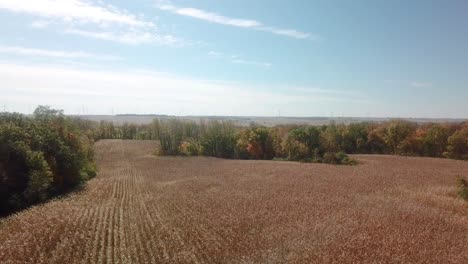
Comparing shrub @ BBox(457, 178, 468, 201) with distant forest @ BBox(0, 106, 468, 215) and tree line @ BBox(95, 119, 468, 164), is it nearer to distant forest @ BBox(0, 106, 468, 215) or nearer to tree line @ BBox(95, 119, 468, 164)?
distant forest @ BBox(0, 106, 468, 215)

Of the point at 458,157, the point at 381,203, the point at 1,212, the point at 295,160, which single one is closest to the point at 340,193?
the point at 381,203

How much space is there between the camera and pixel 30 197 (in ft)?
136

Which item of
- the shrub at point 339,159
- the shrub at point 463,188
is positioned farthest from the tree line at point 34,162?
the shrub at point 339,159

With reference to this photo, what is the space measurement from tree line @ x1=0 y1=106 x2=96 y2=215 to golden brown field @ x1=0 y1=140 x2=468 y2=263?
9.74 ft

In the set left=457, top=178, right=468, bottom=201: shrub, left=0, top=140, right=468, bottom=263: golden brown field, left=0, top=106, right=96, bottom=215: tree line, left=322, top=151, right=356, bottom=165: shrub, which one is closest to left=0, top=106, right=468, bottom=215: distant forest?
left=0, top=106, right=96, bottom=215: tree line

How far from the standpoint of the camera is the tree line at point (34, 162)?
134 ft

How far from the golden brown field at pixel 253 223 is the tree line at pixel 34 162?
297 centimetres

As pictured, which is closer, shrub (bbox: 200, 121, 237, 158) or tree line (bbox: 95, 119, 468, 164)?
tree line (bbox: 95, 119, 468, 164)

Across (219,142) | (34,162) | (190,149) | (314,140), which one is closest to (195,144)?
(190,149)

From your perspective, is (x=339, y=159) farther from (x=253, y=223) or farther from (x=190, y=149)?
(x=253, y=223)

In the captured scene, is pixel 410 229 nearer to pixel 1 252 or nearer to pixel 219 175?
pixel 1 252

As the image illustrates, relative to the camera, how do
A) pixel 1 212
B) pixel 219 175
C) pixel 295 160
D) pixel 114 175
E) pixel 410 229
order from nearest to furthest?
pixel 410 229, pixel 1 212, pixel 219 175, pixel 114 175, pixel 295 160

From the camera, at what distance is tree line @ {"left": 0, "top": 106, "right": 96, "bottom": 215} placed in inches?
1609

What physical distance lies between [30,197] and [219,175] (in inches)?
1096
